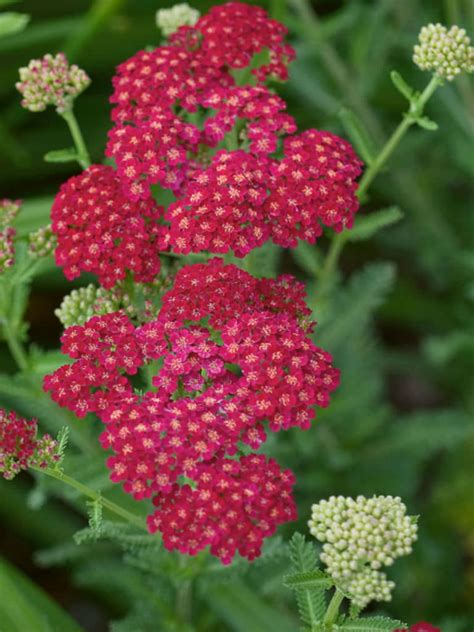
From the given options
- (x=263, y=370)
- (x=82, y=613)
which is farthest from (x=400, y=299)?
(x=263, y=370)

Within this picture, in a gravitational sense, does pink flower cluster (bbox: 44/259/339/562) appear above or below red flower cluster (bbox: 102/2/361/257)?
below

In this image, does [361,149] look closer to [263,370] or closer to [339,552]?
[263,370]

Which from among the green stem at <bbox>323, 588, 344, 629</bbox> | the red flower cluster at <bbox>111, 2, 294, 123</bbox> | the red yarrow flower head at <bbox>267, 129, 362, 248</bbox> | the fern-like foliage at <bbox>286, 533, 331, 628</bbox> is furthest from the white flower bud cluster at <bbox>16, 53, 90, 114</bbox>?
the green stem at <bbox>323, 588, 344, 629</bbox>

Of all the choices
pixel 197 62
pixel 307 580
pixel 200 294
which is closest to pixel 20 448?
pixel 200 294

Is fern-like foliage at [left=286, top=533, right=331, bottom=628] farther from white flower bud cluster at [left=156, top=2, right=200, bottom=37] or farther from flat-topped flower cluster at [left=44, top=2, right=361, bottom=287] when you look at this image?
white flower bud cluster at [left=156, top=2, right=200, bottom=37]

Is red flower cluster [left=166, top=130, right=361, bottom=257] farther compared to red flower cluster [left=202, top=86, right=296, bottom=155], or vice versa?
red flower cluster [left=202, top=86, right=296, bottom=155]

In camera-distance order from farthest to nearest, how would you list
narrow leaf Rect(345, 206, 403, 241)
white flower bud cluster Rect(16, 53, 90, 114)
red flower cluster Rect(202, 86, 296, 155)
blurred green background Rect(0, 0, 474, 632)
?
blurred green background Rect(0, 0, 474, 632) → narrow leaf Rect(345, 206, 403, 241) → white flower bud cluster Rect(16, 53, 90, 114) → red flower cluster Rect(202, 86, 296, 155)

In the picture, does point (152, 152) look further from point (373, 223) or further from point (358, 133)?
point (373, 223)
